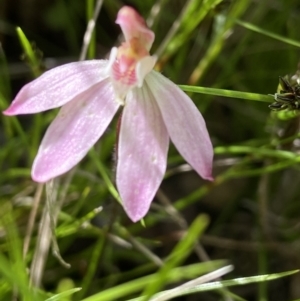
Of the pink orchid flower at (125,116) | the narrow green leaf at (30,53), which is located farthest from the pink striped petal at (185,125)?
the narrow green leaf at (30,53)

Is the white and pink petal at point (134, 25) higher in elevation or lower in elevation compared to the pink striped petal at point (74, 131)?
higher

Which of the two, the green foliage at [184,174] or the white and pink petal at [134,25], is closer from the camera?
the white and pink petal at [134,25]

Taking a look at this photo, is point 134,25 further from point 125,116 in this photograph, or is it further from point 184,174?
point 184,174

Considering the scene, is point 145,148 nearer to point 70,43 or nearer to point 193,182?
point 193,182

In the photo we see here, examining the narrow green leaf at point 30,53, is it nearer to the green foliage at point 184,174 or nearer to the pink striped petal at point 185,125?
the green foliage at point 184,174

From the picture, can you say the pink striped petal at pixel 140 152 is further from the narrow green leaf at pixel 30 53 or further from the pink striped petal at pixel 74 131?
the narrow green leaf at pixel 30 53

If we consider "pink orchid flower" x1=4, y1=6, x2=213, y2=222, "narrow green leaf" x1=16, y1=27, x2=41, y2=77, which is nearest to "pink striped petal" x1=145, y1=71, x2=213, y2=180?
"pink orchid flower" x1=4, y1=6, x2=213, y2=222

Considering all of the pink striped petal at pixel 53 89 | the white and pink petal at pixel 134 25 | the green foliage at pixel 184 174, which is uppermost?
the white and pink petal at pixel 134 25

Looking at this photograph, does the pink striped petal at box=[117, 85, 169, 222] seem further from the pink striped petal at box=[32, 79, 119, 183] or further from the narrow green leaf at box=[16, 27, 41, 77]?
the narrow green leaf at box=[16, 27, 41, 77]
